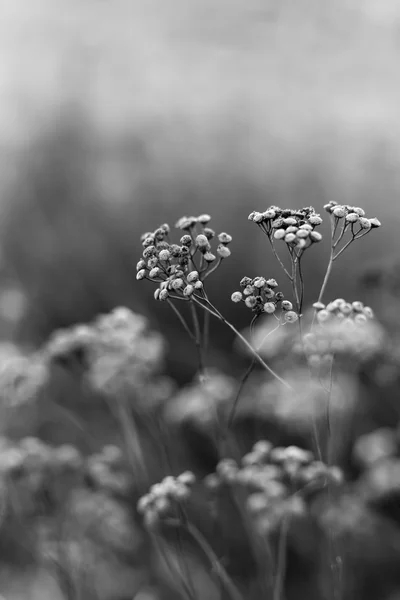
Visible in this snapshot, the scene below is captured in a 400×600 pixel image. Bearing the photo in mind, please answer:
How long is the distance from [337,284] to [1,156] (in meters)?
4.40

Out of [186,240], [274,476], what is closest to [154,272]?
[186,240]

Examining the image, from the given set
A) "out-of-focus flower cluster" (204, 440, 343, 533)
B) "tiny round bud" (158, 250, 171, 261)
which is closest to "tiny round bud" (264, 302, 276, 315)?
"tiny round bud" (158, 250, 171, 261)

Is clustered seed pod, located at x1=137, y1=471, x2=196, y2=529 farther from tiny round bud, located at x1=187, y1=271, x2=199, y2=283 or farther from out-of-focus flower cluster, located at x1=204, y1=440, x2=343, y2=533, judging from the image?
tiny round bud, located at x1=187, y1=271, x2=199, y2=283

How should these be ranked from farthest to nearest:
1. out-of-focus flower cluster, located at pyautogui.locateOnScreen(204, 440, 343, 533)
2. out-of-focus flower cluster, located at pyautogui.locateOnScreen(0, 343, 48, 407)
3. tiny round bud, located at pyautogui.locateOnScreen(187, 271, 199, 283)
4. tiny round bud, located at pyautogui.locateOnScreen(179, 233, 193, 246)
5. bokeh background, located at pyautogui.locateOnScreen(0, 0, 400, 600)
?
bokeh background, located at pyautogui.locateOnScreen(0, 0, 400, 600), out-of-focus flower cluster, located at pyautogui.locateOnScreen(0, 343, 48, 407), out-of-focus flower cluster, located at pyautogui.locateOnScreen(204, 440, 343, 533), tiny round bud, located at pyautogui.locateOnScreen(179, 233, 193, 246), tiny round bud, located at pyautogui.locateOnScreen(187, 271, 199, 283)

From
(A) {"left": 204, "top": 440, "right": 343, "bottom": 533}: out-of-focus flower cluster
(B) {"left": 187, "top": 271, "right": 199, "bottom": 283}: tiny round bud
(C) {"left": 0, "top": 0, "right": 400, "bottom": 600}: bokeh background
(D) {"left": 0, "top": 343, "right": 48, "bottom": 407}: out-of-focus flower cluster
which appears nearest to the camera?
(B) {"left": 187, "top": 271, "right": 199, "bottom": 283}: tiny round bud

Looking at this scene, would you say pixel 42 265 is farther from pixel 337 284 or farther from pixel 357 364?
pixel 357 364

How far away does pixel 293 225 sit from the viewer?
1.96 meters

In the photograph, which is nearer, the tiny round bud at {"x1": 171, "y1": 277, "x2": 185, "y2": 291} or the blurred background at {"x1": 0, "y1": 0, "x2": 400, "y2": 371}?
A: the tiny round bud at {"x1": 171, "y1": 277, "x2": 185, "y2": 291}

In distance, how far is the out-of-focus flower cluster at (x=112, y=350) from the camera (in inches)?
111

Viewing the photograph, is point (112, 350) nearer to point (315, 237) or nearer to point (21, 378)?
point (21, 378)

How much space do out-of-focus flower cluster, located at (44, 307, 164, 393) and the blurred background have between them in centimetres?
192

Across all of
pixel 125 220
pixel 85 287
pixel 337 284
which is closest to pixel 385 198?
pixel 337 284

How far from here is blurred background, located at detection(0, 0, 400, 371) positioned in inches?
218

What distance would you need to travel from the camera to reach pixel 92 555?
3559 mm
